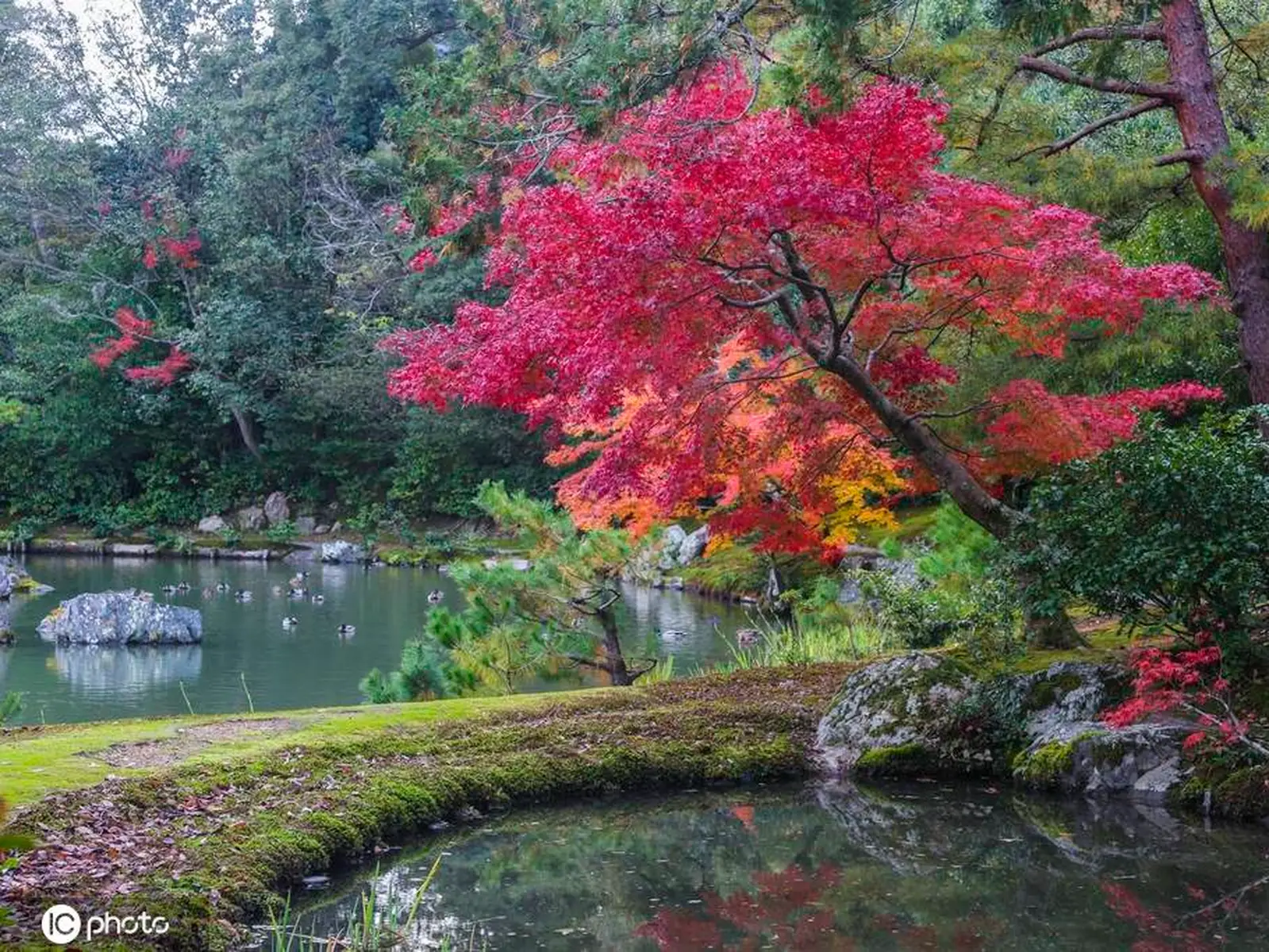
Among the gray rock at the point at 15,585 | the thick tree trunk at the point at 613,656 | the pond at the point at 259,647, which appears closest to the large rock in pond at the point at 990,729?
the thick tree trunk at the point at 613,656

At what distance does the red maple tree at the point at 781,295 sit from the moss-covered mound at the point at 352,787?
1.34 metres

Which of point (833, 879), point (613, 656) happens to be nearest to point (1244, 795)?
point (833, 879)

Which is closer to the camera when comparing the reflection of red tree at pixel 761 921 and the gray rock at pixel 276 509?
the reflection of red tree at pixel 761 921

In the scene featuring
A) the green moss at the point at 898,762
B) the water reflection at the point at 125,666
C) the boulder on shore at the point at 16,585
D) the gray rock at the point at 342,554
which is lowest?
the gray rock at the point at 342,554

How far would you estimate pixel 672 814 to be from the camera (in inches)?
253

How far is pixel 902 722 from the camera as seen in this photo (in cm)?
723

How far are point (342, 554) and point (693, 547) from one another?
7710mm

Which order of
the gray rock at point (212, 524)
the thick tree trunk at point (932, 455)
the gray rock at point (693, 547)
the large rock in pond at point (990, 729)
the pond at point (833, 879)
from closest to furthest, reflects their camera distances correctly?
the pond at point (833, 879)
the large rock in pond at point (990, 729)
the thick tree trunk at point (932, 455)
the gray rock at point (693, 547)
the gray rock at point (212, 524)

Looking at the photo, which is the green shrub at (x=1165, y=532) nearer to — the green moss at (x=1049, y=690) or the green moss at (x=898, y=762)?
the green moss at (x=1049, y=690)

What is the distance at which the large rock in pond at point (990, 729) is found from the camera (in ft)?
21.9

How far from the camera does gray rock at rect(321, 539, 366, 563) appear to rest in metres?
24.5

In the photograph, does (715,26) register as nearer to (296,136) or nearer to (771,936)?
(771,936)

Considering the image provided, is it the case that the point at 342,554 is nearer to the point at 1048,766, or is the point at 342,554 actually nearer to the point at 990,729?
the point at 990,729

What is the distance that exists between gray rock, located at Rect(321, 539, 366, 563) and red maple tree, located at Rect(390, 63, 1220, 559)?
1650 cm
